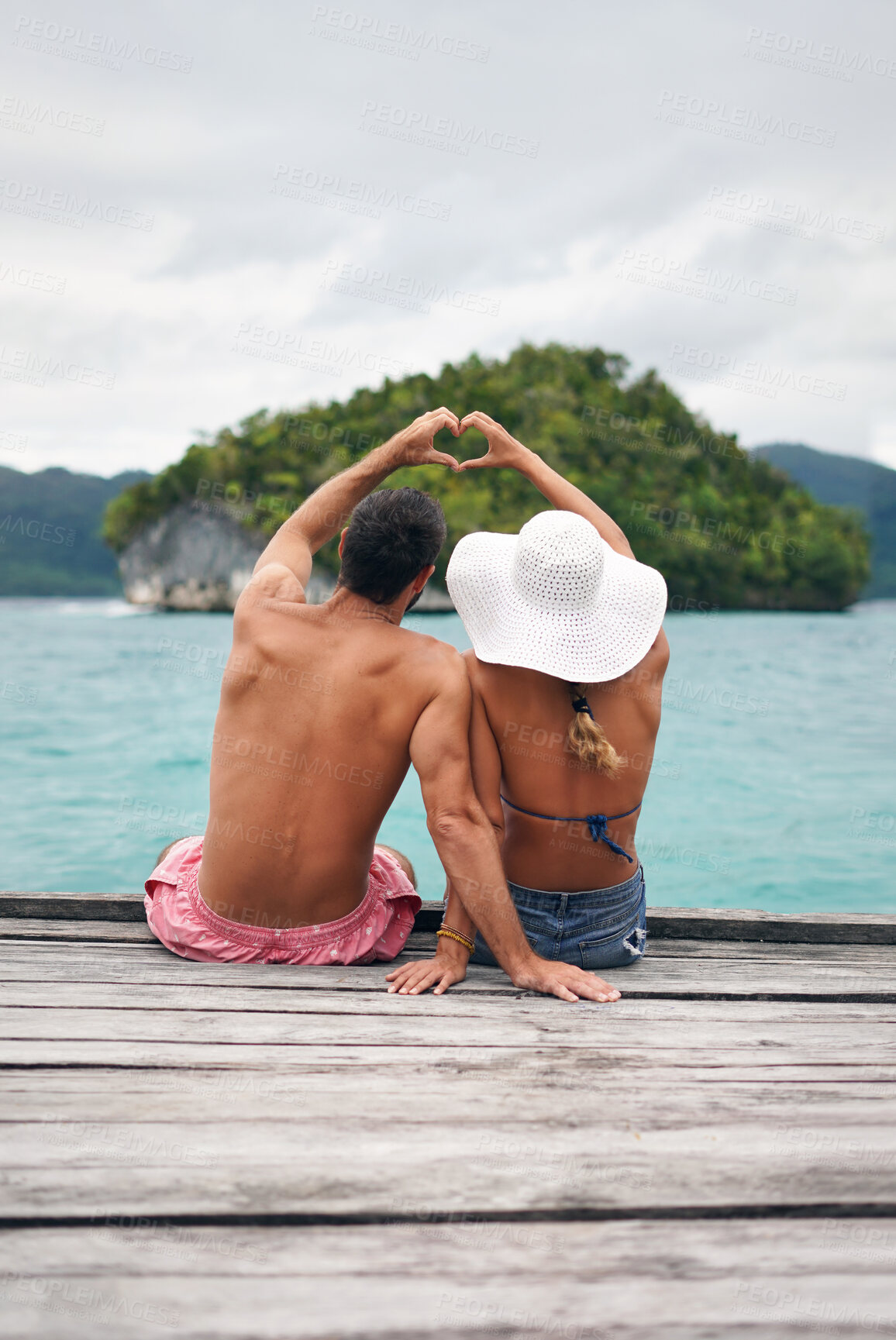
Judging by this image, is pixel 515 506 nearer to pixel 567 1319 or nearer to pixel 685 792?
pixel 685 792

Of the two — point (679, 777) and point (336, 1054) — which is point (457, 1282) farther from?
point (679, 777)

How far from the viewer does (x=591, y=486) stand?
4797cm

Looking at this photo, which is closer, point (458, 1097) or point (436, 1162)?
point (436, 1162)

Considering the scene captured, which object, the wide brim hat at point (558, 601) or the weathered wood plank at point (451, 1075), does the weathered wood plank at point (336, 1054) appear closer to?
the weathered wood plank at point (451, 1075)

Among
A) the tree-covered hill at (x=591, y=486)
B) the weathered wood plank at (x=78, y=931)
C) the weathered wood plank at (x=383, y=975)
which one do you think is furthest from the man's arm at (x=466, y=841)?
the tree-covered hill at (x=591, y=486)

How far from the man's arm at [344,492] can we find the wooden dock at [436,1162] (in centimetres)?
123

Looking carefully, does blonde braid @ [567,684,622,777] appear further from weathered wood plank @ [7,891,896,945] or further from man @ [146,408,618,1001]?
weathered wood plank @ [7,891,896,945]

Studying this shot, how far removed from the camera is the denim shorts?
2660mm

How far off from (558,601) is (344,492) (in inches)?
34.0

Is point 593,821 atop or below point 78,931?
atop

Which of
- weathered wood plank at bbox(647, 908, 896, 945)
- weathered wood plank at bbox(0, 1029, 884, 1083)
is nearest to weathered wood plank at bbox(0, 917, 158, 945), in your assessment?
weathered wood plank at bbox(0, 1029, 884, 1083)

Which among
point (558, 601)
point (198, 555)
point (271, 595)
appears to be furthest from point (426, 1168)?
point (198, 555)

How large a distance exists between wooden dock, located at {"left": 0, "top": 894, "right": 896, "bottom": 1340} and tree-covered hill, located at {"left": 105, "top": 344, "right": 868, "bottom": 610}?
138ft

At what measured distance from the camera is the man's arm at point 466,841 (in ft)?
7.85
